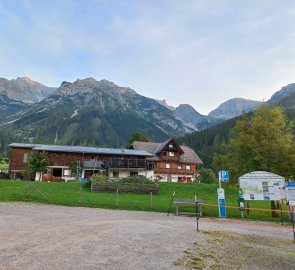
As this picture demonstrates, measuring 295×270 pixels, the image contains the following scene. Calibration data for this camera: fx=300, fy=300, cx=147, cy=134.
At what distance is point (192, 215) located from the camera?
2192 centimetres

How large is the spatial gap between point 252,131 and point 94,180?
2099 centimetres

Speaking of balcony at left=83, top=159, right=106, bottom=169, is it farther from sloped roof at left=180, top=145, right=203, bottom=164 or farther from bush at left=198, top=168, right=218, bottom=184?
sloped roof at left=180, top=145, right=203, bottom=164

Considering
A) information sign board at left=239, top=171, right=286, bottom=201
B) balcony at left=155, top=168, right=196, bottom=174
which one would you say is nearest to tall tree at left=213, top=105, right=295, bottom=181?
information sign board at left=239, top=171, right=286, bottom=201

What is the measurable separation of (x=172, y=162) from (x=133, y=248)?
6438 centimetres

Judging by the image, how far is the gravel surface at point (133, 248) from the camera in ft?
27.4

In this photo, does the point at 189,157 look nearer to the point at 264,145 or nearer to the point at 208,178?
the point at 208,178

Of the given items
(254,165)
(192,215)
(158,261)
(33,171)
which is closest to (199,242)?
(158,261)

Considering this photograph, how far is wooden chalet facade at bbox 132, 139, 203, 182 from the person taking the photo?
238ft

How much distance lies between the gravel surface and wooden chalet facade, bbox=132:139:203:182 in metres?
56.8

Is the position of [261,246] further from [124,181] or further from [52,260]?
[124,181]

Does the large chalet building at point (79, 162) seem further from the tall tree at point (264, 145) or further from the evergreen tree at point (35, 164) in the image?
the tall tree at point (264, 145)

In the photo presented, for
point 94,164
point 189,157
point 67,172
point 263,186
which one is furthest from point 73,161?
point 263,186

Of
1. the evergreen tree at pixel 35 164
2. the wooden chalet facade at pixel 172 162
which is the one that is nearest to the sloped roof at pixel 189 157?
the wooden chalet facade at pixel 172 162

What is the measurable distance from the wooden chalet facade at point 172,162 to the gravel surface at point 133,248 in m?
56.8
